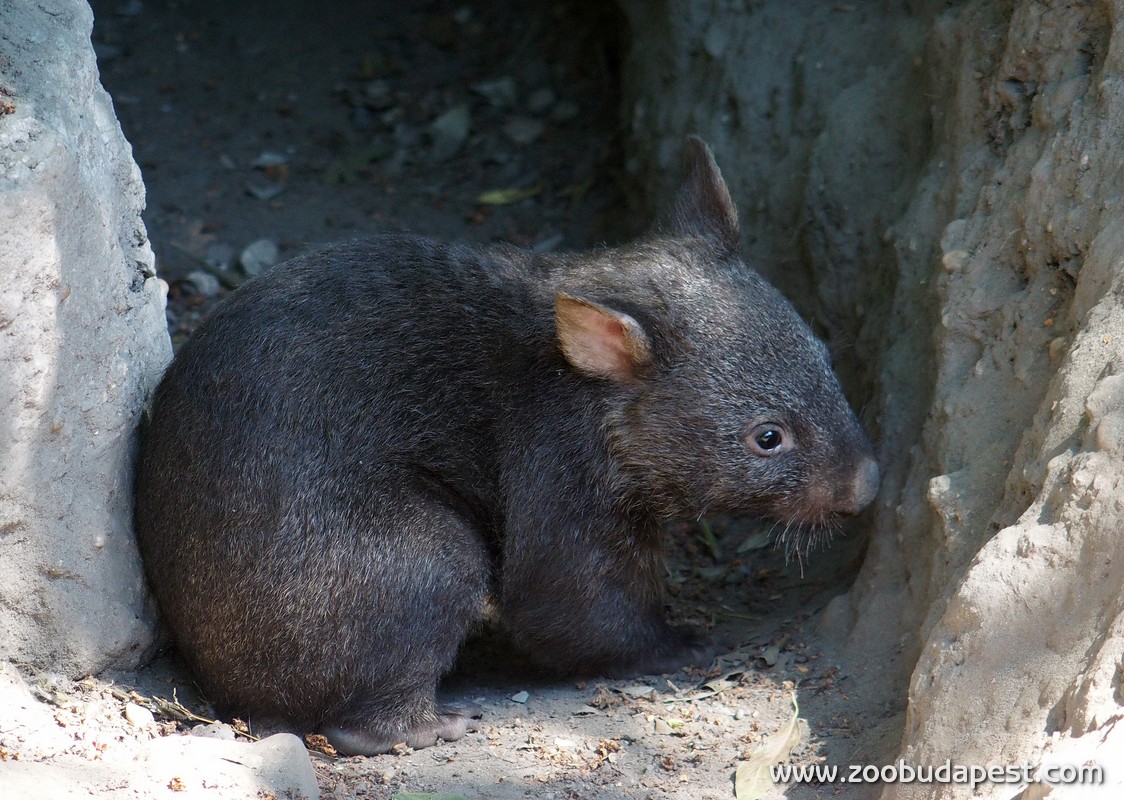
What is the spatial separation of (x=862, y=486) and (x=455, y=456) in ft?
5.35

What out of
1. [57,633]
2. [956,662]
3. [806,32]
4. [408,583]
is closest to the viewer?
[956,662]

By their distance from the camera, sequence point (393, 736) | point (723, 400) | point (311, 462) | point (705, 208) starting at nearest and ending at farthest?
point (311, 462) → point (393, 736) → point (723, 400) → point (705, 208)

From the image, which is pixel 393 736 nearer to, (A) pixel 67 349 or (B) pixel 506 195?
(A) pixel 67 349

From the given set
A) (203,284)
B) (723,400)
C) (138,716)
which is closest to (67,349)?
(138,716)

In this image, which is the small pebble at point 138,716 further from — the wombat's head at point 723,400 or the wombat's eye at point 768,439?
the wombat's eye at point 768,439

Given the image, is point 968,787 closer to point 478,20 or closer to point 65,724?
point 65,724

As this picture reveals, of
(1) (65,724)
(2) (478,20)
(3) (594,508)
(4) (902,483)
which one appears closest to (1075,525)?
(4) (902,483)

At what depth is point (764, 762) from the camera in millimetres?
3994

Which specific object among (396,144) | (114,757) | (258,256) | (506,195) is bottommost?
(114,757)

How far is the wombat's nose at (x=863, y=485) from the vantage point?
465cm

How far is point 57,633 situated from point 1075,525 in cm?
334

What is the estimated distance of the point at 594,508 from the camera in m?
4.80

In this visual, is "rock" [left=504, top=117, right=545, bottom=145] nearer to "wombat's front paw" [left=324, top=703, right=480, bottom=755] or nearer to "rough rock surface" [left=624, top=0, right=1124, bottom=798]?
"rough rock surface" [left=624, top=0, right=1124, bottom=798]

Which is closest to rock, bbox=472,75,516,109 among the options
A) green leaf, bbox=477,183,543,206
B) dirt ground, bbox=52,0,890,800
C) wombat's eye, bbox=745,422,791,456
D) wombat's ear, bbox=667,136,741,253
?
dirt ground, bbox=52,0,890,800
